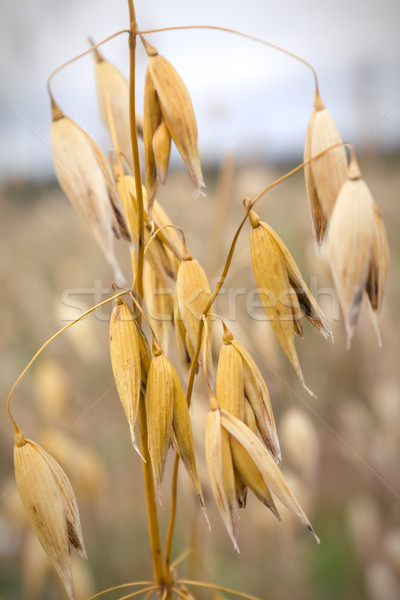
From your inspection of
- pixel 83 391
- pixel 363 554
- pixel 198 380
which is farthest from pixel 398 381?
pixel 83 391

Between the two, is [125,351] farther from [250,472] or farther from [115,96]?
[115,96]

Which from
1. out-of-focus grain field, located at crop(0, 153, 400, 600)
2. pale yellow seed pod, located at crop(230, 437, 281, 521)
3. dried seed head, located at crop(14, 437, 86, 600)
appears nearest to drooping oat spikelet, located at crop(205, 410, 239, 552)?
pale yellow seed pod, located at crop(230, 437, 281, 521)

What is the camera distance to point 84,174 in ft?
1.49

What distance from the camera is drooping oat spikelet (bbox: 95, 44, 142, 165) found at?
0.52 metres

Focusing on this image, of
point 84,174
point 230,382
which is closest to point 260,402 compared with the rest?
point 230,382

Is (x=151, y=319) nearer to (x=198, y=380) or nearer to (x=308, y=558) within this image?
(x=198, y=380)

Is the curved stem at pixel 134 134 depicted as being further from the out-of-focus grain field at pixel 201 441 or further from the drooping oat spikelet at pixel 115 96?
the out-of-focus grain field at pixel 201 441

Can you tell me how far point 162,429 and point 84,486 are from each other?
542 millimetres

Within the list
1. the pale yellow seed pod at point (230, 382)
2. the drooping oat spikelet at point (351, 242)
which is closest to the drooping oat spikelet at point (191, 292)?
the pale yellow seed pod at point (230, 382)

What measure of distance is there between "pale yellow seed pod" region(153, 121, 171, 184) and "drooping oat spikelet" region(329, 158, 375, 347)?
0.15 meters

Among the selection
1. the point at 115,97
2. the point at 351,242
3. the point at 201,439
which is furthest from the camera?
the point at 201,439

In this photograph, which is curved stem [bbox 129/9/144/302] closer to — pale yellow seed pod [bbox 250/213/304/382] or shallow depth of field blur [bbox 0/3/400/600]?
pale yellow seed pod [bbox 250/213/304/382]

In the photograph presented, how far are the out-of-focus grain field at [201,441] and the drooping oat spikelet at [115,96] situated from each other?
196 mm

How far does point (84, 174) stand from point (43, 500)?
29 centimetres
